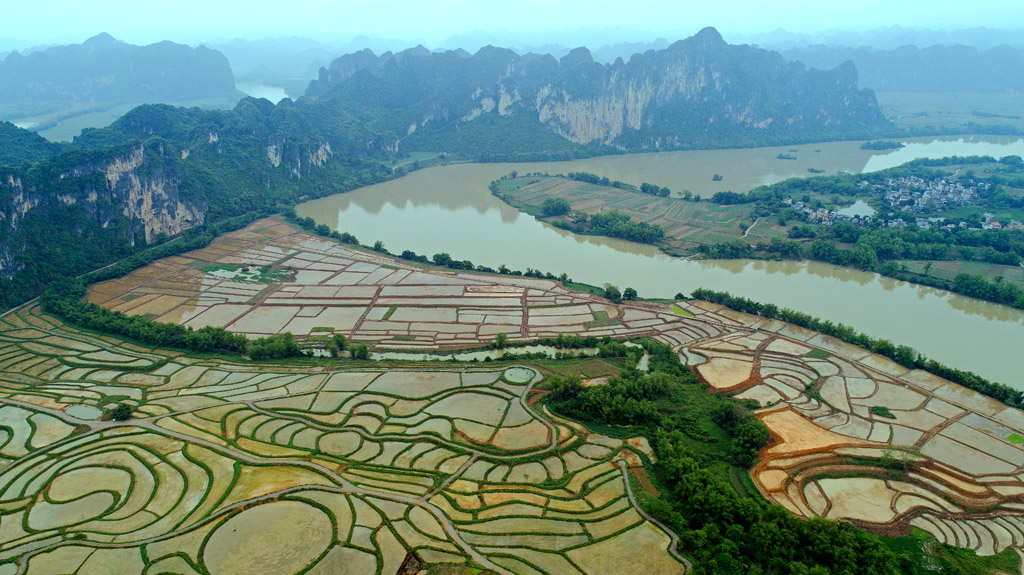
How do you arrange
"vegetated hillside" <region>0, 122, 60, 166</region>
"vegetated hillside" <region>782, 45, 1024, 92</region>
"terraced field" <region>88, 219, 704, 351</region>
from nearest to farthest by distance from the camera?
"terraced field" <region>88, 219, 704, 351</region>, "vegetated hillside" <region>0, 122, 60, 166</region>, "vegetated hillside" <region>782, 45, 1024, 92</region>

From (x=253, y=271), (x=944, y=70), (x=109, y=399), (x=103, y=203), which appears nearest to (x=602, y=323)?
(x=109, y=399)

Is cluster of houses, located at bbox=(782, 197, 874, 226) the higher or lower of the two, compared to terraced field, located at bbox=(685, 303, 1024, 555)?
higher

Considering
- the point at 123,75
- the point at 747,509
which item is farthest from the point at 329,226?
the point at 123,75

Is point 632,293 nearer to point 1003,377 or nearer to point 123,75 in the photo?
point 1003,377

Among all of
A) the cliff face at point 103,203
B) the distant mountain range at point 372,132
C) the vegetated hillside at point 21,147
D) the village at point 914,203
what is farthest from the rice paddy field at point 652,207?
the vegetated hillside at point 21,147

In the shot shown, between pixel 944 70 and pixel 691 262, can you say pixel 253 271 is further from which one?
pixel 944 70

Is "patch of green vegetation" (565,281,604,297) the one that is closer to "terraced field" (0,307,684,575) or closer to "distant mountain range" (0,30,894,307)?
"terraced field" (0,307,684,575)

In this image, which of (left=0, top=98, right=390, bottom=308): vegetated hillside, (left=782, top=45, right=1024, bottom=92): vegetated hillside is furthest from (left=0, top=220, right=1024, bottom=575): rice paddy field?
(left=782, top=45, right=1024, bottom=92): vegetated hillside
